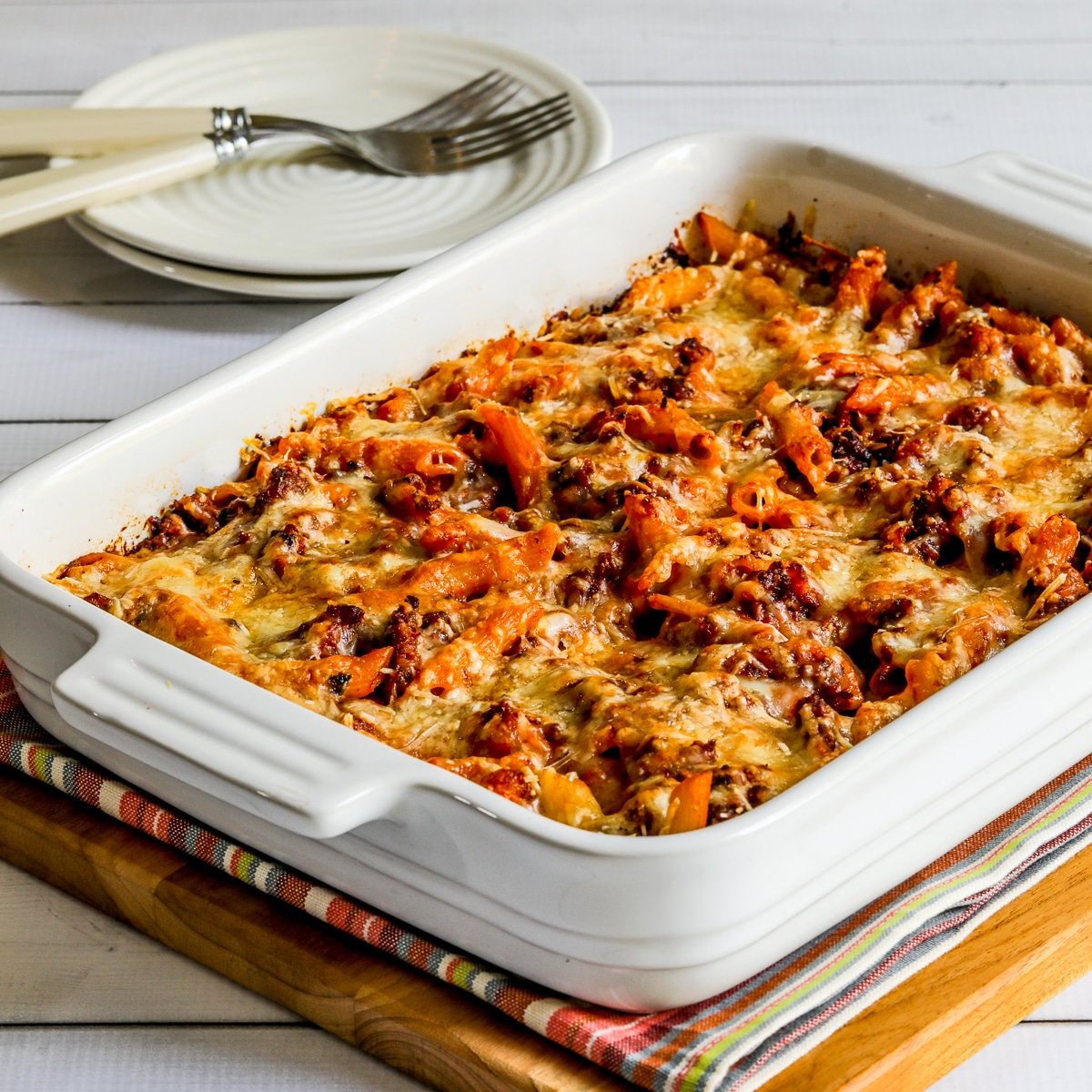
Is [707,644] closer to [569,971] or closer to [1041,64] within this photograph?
[569,971]

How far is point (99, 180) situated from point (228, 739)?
195 cm

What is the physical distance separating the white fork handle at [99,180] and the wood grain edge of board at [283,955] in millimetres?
1491

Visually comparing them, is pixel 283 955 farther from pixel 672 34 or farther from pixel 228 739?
pixel 672 34

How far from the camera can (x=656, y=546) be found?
2.49m

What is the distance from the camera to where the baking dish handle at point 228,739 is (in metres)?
1.89

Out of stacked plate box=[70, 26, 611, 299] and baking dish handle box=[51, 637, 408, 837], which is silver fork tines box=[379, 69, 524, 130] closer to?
stacked plate box=[70, 26, 611, 299]

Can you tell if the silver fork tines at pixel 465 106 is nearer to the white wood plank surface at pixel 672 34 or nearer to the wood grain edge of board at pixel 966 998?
the white wood plank surface at pixel 672 34

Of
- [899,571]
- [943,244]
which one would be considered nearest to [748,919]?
[899,571]

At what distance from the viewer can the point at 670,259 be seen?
3346mm

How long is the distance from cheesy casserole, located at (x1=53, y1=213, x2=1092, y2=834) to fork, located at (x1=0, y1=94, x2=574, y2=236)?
0.98 m

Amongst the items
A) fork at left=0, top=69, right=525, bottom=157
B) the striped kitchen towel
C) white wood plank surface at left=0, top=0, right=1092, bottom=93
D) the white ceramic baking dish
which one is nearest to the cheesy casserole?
the white ceramic baking dish

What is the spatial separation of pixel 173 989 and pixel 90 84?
3.00 metres

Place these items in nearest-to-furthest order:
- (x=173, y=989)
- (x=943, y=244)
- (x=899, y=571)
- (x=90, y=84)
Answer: (x=173, y=989), (x=899, y=571), (x=943, y=244), (x=90, y=84)

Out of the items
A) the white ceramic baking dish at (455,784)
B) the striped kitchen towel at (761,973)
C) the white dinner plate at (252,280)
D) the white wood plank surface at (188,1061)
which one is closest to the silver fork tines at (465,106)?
the white dinner plate at (252,280)
